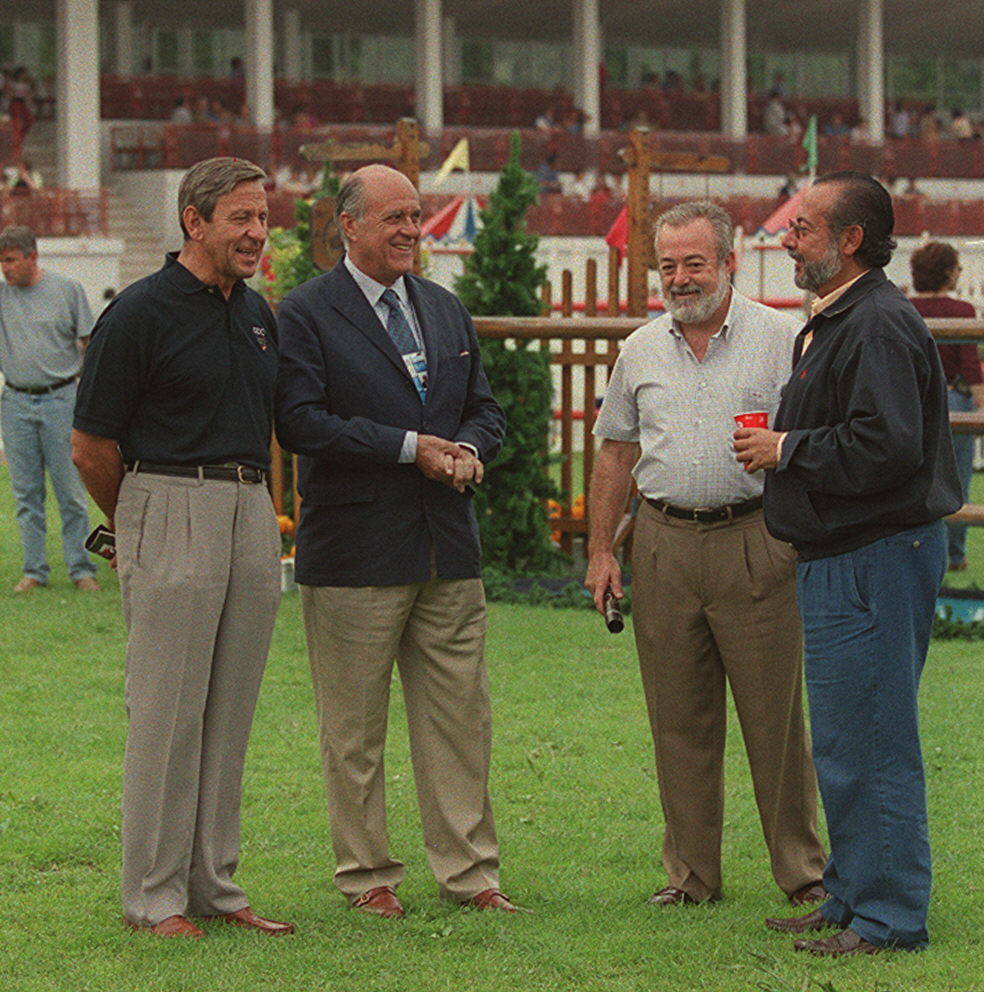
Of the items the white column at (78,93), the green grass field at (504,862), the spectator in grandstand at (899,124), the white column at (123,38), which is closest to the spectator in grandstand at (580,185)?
the white column at (78,93)

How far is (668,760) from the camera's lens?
573 centimetres

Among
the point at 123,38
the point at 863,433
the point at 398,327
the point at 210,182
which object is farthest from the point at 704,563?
the point at 123,38

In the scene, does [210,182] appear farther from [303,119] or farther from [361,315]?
[303,119]

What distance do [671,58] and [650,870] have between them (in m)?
50.6

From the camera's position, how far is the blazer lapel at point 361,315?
219 inches

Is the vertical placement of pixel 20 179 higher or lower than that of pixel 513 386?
higher

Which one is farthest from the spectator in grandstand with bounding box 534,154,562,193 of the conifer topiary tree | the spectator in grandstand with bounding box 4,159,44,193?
the conifer topiary tree

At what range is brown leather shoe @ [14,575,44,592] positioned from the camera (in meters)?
11.6

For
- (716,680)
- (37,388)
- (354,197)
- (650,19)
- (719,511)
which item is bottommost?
(716,680)

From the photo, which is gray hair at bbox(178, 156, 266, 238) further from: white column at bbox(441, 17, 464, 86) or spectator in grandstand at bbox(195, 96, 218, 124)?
white column at bbox(441, 17, 464, 86)

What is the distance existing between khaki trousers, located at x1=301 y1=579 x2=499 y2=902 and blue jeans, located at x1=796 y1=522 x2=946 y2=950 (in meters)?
1.09

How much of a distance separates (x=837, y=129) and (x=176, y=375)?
43.0 meters

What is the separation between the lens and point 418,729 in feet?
18.7

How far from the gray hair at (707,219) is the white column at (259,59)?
35.5m
